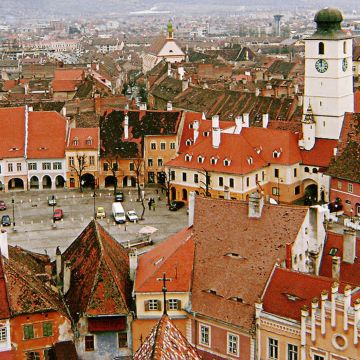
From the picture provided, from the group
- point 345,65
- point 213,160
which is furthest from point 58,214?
point 345,65

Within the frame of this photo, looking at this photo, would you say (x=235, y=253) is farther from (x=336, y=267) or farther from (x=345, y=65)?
(x=345, y=65)

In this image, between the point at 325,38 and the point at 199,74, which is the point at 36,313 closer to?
the point at 325,38

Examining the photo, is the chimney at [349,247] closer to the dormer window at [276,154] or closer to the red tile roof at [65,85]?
the dormer window at [276,154]

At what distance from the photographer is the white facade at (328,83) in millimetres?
96188

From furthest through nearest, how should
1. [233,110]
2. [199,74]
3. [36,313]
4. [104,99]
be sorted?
[199,74] < [104,99] < [233,110] < [36,313]

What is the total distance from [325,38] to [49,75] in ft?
361

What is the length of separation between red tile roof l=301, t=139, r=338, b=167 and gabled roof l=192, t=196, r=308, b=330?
134 feet

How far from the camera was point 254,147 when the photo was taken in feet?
316

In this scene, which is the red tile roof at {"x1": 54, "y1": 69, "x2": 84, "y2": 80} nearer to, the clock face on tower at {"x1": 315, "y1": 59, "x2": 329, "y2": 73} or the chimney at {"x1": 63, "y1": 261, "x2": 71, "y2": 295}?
the clock face on tower at {"x1": 315, "y1": 59, "x2": 329, "y2": 73}

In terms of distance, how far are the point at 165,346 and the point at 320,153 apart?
6716cm

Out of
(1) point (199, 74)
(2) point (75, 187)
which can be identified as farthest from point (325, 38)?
(1) point (199, 74)

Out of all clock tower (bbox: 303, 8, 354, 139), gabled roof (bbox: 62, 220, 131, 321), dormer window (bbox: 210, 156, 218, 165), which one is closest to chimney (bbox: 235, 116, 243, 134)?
dormer window (bbox: 210, 156, 218, 165)

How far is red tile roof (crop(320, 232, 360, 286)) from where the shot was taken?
52219 mm

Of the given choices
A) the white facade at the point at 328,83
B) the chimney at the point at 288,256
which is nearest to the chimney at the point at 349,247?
the chimney at the point at 288,256
